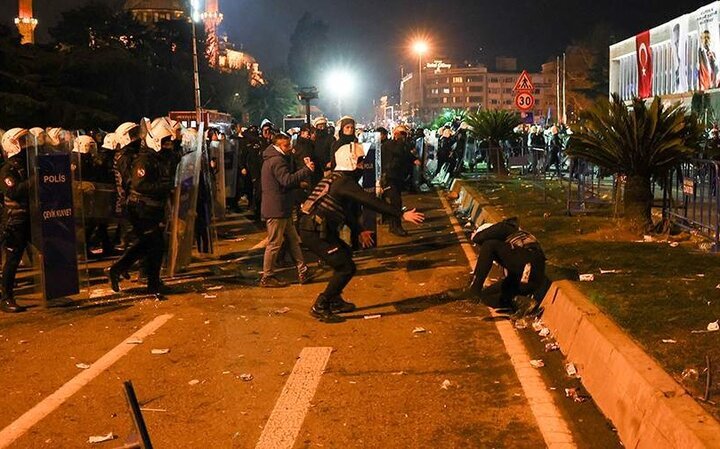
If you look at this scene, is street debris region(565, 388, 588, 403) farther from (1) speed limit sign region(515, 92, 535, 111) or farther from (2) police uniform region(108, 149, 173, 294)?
(1) speed limit sign region(515, 92, 535, 111)

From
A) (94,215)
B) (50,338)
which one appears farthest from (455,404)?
(94,215)

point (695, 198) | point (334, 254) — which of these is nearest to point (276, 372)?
point (334, 254)

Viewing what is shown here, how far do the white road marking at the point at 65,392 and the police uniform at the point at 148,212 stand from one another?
150 centimetres

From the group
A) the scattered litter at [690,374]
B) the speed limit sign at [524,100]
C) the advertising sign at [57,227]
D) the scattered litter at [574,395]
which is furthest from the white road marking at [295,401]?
the speed limit sign at [524,100]

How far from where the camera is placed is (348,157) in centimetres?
823

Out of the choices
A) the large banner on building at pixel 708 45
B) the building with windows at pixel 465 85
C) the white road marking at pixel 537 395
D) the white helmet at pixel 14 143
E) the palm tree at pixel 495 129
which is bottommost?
the white road marking at pixel 537 395

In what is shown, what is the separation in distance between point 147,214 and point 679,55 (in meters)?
30.4

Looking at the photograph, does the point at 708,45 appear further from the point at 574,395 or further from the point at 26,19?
the point at 26,19

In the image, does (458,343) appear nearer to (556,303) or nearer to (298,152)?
(556,303)

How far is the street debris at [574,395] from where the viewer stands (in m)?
5.72

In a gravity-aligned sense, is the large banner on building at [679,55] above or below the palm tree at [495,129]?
above

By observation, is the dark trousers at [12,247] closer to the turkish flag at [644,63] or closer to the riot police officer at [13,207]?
the riot police officer at [13,207]

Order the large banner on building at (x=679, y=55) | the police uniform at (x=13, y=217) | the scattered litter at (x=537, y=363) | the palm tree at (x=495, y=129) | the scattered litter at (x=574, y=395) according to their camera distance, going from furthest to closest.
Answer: the large banner on building at (x=679, y=55), the palm tree at (x=495, y=129), the police uniform at (x=13, y=217), the scattered litter at (x=537, y=363), the scattered litter at (x=574, y=395)

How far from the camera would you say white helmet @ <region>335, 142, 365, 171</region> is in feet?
27.0
